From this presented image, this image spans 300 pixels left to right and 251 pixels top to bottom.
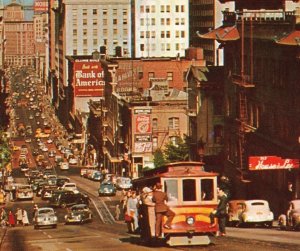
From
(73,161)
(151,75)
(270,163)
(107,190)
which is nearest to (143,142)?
(107,190)

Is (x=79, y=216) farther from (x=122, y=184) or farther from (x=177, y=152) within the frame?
(x=177, y=152)

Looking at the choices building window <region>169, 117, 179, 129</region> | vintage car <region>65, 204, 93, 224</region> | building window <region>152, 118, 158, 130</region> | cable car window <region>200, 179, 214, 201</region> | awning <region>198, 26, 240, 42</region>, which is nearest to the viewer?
cable car window <region>200, 179, 214, 201</region>

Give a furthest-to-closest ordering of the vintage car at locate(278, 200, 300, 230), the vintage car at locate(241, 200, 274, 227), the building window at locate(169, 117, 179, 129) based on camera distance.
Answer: the building window at locate(169, 117, 179, 129)
the vintage car at locate(241, 200, 274, 227)
the vintage car at locate(278, 200, 300, 230)

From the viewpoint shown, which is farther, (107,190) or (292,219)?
(107,190)

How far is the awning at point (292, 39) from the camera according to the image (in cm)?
6749

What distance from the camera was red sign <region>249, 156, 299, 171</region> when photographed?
210 ft

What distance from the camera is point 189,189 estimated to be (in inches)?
1375

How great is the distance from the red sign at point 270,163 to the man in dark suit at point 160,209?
30.3 m

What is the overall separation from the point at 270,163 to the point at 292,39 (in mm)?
8783

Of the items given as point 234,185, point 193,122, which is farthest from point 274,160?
point 193,122

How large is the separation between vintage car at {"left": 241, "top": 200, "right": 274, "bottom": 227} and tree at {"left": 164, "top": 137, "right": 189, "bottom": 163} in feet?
199

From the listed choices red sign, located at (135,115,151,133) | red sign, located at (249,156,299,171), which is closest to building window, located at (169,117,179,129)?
red sign, located at (135,115,151,133)

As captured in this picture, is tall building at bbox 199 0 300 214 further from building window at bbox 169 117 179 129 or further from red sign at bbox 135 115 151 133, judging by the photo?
building window at bbox 169 117 179 129

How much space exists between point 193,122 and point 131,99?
Result: 32858 millimetres
